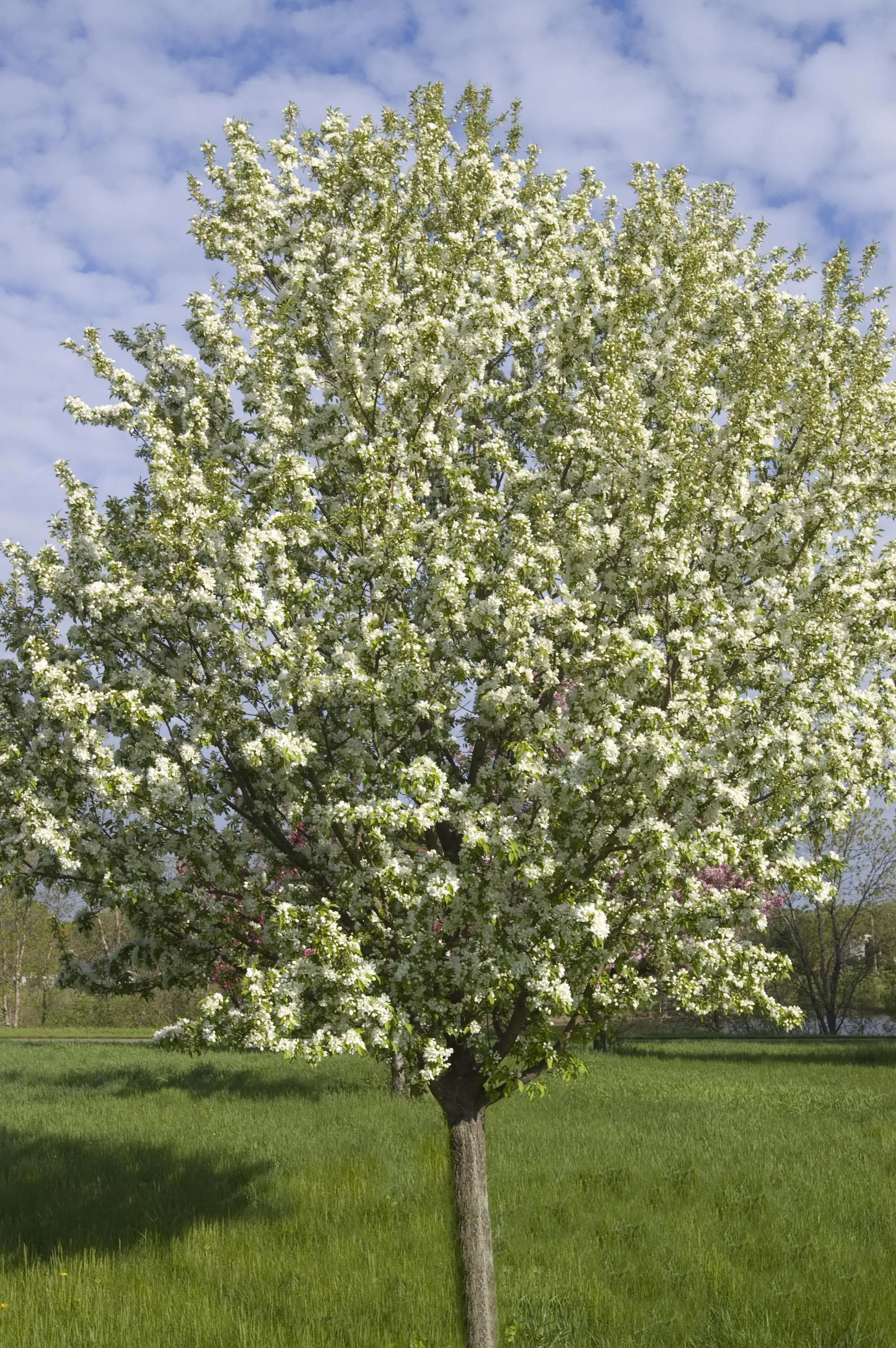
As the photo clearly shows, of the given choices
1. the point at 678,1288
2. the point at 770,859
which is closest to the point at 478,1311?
the point at 678,1288

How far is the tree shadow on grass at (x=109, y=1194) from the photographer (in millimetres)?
12266

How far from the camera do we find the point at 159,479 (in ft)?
25.6

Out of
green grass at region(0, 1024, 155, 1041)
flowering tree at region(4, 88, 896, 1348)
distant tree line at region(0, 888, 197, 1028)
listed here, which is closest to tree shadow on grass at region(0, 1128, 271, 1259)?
flowering tree at region(4, 88, 896, 1348)

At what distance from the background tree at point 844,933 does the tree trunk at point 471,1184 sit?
23.3 metres

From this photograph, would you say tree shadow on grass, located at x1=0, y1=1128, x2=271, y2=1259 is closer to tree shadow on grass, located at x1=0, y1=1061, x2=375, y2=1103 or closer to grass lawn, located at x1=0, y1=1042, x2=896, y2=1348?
grass lawn, located at x1=0, y1=1042, x2=896, y2=1348

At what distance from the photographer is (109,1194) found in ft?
46.0

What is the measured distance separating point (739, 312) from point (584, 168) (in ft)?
8.32

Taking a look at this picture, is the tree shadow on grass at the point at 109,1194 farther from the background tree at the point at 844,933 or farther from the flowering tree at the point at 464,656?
the background tree at the point at 844,933

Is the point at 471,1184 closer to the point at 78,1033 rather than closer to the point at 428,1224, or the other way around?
the point at 428,1224

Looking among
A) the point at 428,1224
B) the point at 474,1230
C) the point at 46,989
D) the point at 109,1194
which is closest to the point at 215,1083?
the point at 109,1194

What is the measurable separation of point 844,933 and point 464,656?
130 ft

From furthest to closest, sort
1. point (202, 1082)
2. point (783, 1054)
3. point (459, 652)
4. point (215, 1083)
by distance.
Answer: point (783, 1054) < point (202, 1082) < point (215, 1083) < point (459, 652)

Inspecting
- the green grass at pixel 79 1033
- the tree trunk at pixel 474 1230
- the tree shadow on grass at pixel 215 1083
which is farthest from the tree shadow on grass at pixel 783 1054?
the green grass at pixel 79 1033

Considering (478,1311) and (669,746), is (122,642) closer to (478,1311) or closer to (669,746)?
(669,746)
